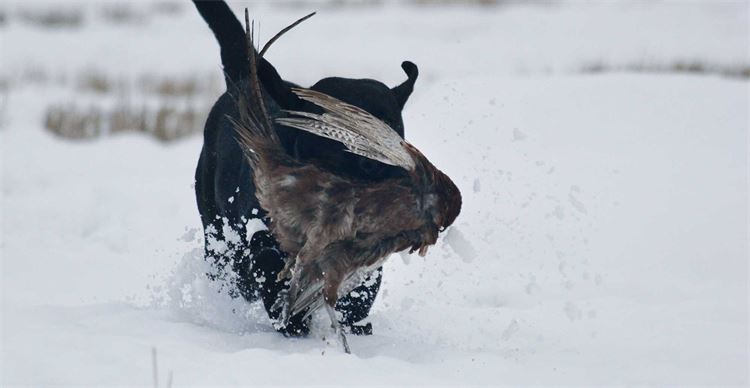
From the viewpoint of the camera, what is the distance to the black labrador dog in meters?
3.19

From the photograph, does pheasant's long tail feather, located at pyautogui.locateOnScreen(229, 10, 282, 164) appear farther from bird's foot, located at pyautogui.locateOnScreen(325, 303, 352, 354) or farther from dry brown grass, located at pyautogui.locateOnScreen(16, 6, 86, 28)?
dry brown grass, located at pyautogui.locateOnScreen(16, 6, 86, 28)

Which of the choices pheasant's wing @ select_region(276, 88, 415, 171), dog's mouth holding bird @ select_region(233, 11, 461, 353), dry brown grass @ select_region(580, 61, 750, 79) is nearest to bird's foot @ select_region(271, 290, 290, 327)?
dog's mouth holding bird @ select_region(233, 11, 461, 353)

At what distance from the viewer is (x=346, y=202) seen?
294cm

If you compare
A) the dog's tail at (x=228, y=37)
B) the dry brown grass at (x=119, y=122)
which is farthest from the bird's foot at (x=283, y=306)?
the dry brown grass at (x=119, y=122)

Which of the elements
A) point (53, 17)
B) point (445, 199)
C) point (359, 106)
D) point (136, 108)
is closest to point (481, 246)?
point (359, 106)

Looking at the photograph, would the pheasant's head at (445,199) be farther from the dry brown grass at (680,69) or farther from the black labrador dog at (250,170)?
the dry brown grass at (680,69)

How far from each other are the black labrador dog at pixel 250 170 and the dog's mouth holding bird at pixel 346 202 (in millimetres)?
75

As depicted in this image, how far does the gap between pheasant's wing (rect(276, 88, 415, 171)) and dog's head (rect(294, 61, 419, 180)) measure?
0.07 m

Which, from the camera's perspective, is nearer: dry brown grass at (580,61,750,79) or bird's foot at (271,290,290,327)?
bird's foot at (271,290,290,327)

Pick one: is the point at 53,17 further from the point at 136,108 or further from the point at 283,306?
the point at 283,306

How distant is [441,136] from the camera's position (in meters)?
6.06

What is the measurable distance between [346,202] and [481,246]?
2.92m

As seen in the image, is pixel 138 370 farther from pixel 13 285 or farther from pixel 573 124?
pixel 573 124

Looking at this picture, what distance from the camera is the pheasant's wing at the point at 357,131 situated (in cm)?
293
